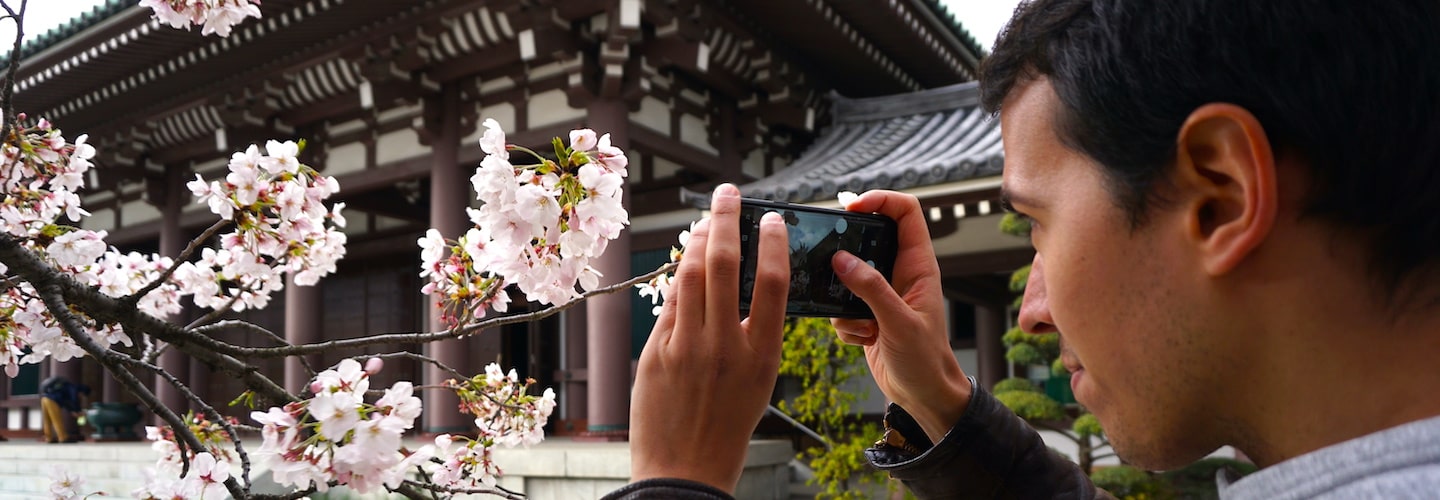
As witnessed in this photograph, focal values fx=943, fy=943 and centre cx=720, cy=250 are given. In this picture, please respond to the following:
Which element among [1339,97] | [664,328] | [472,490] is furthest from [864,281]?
[472,490]

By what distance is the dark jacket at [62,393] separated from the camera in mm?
11133

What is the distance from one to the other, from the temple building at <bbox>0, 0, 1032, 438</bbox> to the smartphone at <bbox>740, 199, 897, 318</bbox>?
4.67 metres

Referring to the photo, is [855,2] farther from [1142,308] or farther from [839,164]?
[1142,308]

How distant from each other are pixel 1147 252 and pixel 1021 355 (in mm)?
5170

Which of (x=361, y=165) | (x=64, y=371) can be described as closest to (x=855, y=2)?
(x=361, y=165)

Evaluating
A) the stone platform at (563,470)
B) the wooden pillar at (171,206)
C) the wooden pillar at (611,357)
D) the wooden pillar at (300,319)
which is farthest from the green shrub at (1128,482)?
the wooden pillar at (171,206)

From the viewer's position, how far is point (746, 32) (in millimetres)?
7281

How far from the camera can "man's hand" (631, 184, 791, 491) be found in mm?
856

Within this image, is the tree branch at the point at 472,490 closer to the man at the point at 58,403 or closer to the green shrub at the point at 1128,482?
the green shrub at the point at 1128,482

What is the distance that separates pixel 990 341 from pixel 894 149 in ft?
7.66

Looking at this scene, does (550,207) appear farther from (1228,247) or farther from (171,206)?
(171,206)

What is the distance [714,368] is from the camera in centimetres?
87

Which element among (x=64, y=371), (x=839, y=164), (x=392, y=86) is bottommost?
(x=64, y=371)

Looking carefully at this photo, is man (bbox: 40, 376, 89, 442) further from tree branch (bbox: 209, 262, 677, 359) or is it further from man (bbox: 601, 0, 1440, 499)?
man (bbox: 601, 0, 1440, 499)
